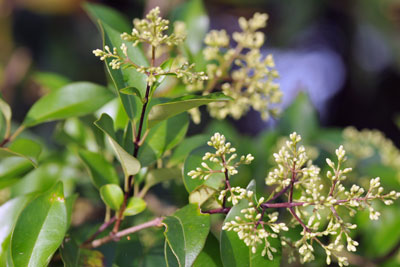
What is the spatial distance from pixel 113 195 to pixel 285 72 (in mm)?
3550

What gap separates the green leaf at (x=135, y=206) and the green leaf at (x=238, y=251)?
159 millimetres

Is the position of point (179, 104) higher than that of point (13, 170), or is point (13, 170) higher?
point (179, 104)

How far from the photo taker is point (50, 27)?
3.41 meters

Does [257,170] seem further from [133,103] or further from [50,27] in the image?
[50,27]

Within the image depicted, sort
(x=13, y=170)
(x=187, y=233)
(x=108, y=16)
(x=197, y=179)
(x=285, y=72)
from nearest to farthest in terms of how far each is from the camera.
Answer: (x=187, y=233) < (x=197, y=179) < (x=13, y=170) < (x=108, y=16) < (x=285, y=72)

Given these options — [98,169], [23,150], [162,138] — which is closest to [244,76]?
[162,138]

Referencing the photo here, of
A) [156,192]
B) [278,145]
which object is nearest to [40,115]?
[278,145]

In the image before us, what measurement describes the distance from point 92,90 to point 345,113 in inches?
127

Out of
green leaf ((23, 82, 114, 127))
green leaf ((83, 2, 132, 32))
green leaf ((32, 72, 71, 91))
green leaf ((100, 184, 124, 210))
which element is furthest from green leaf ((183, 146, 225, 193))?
green leaf ((32, 72, 71, 91))

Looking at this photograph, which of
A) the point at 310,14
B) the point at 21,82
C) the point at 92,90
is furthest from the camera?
the point at 310,14

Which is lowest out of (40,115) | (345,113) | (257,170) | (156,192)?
(345,113)

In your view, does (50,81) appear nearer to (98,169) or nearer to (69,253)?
(98,169)

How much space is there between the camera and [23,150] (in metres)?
0.79

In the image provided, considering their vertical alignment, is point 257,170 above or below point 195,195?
below
